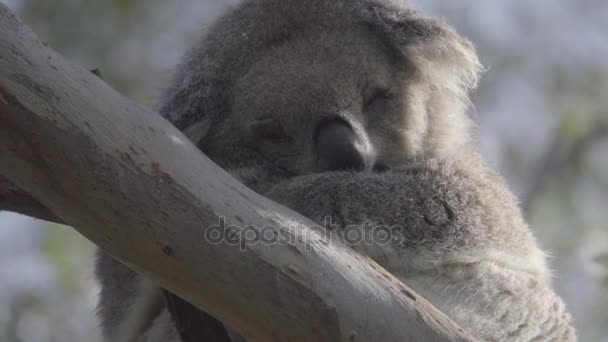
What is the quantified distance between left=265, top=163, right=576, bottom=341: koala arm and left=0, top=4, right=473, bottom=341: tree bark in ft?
1.70

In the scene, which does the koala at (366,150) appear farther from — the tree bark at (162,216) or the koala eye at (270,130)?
the tree bark at (162,216)

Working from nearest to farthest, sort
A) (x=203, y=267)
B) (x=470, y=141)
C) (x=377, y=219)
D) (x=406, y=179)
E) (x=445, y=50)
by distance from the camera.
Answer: (x=203, y=267)
(x=377, y=219)
(x=406, y=179)
(x=445, y=50)
(x=470, y=141)

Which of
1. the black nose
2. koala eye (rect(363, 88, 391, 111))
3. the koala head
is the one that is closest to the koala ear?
the koala head

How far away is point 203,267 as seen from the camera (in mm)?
2277

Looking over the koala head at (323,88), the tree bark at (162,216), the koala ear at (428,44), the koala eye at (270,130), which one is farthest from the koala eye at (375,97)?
the tree bark at (162,216)

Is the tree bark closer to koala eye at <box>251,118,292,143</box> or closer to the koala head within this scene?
the koala head

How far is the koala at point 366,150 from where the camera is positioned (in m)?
2.94

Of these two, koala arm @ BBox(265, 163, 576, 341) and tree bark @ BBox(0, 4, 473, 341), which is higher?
koala arm @ BBox(265, 163, 576, 341)

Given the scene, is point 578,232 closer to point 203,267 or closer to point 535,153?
point 535,153

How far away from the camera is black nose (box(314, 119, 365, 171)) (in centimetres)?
319

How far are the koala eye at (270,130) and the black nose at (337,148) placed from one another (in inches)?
6.2

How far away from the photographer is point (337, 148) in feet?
10.5

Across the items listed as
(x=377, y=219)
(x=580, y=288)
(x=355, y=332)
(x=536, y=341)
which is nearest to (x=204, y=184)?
(x=355, y=332)

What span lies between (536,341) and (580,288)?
505 cm
